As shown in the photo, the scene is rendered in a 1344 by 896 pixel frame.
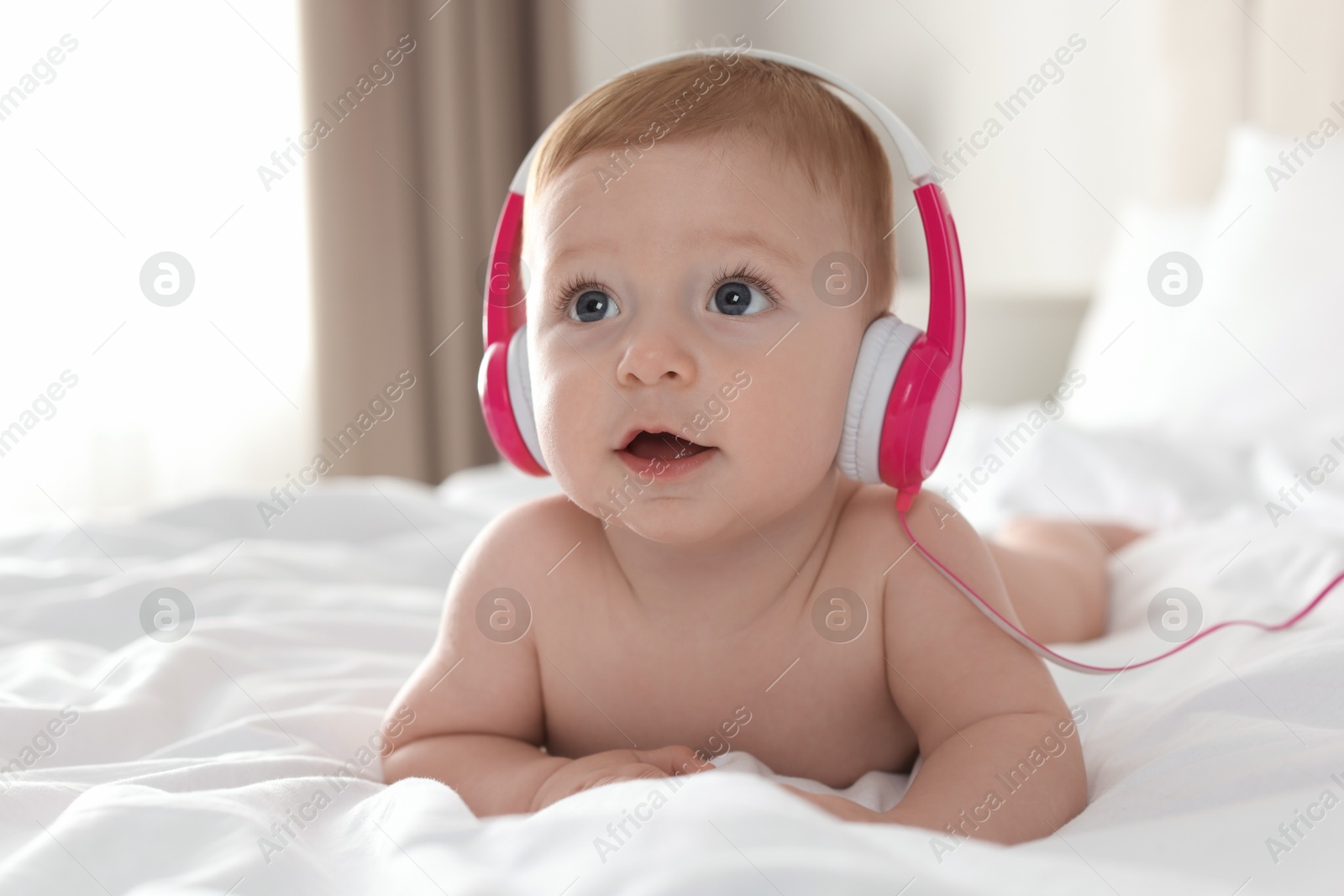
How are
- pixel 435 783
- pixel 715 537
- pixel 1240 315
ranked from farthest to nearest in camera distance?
1. pixel 1240 315
2. pixel 715 537
3. pixel 435 783

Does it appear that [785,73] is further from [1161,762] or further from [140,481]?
[140,481]

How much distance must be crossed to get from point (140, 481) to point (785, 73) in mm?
2695

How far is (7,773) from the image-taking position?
0.74 meters

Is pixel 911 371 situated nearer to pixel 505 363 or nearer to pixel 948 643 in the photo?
pixel 948 643

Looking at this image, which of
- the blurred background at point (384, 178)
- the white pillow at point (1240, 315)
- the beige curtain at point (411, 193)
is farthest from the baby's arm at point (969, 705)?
the beige curtain at point (411, 193)

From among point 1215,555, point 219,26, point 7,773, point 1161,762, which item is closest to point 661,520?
point 1161,762

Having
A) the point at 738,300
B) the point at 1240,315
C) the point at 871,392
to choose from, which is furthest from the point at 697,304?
the point at 1240,315

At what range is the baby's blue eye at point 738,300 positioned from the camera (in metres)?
0.72

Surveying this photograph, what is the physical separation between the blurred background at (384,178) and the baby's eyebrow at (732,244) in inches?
64.9

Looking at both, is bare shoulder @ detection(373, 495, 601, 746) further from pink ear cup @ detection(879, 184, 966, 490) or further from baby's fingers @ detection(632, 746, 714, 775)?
pink ear cup @ detection(879, 184, 966, 490)

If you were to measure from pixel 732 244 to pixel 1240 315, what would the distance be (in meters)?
1.32

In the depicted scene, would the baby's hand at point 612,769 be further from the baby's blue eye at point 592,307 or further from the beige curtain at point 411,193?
the beige curtain at point 411,193

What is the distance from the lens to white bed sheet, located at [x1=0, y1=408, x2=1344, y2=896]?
47 cm

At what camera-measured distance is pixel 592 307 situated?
2.45 feet
